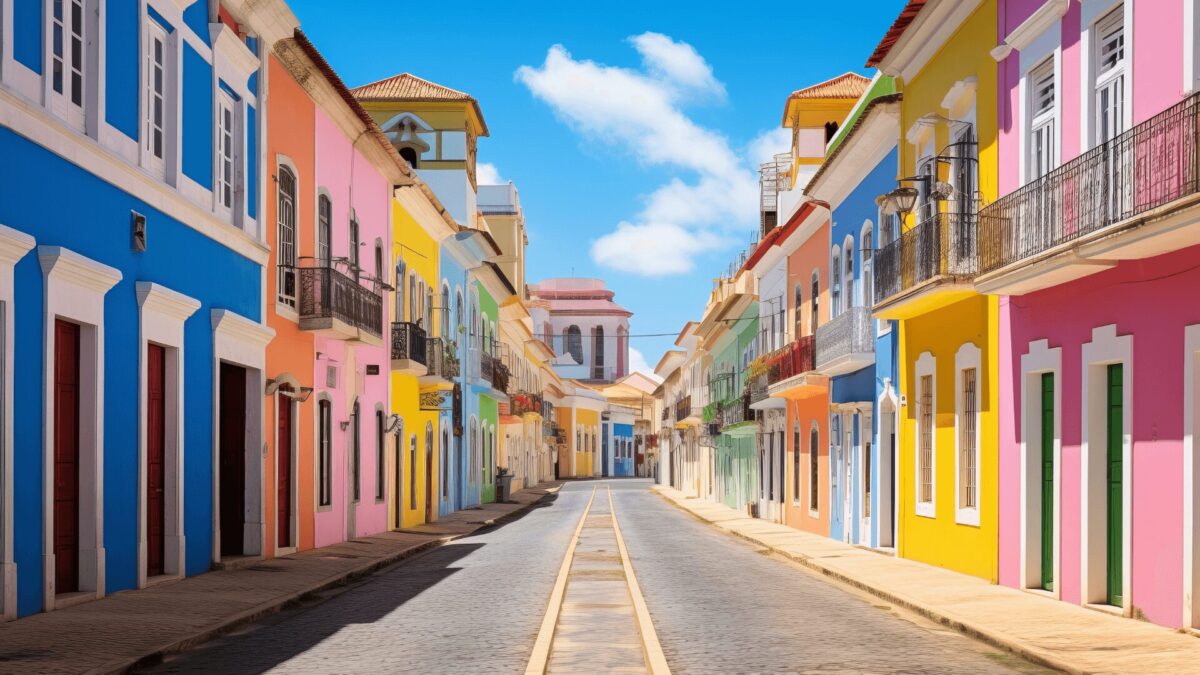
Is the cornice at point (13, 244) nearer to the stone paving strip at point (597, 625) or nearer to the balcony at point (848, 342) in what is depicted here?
the stone paving strip at point (597, 625)

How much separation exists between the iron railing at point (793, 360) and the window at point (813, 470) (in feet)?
4.69

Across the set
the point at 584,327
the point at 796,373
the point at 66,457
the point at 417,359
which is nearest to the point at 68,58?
the point at 66,457

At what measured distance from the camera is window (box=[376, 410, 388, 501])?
91.9ft

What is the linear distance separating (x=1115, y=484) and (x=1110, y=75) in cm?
386

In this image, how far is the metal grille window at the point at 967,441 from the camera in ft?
58.3

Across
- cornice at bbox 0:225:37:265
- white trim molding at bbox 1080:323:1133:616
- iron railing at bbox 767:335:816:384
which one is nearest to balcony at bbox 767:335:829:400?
iron railing at bbox 767:335:816:384

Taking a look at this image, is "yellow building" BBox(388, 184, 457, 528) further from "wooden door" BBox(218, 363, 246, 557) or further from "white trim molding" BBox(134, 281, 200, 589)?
"white trim molding" BBox(134, 281, 200, 589)

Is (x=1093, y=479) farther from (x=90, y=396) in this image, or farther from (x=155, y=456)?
(x=155, y=456)

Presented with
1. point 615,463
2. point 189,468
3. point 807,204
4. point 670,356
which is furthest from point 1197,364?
point 615,463

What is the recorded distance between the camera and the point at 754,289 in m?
41.4

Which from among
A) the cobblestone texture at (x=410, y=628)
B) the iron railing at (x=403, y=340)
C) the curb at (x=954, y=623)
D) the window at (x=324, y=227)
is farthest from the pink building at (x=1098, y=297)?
the iron railing at (x=403, y=340)

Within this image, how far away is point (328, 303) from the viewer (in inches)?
850

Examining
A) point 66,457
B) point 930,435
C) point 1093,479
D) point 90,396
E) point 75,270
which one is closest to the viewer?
point 75,270

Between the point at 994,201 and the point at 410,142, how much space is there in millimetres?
32000
